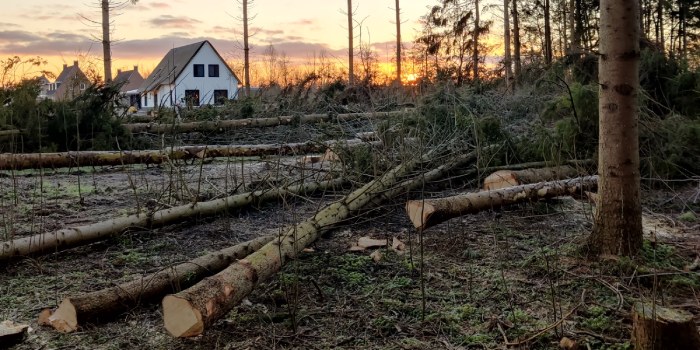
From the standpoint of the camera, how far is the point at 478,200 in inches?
176

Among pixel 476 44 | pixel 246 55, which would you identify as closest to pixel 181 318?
pixel 246 55

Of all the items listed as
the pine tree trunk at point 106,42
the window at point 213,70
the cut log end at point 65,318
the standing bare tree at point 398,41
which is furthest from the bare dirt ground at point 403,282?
the window at point 213,70

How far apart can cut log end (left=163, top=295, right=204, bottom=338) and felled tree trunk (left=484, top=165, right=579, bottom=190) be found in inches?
148

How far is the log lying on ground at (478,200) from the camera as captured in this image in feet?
13.2

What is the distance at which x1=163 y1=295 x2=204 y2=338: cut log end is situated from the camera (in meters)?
2.53

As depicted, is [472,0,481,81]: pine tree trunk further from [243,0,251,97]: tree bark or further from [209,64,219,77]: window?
[209,64,219,77]: window

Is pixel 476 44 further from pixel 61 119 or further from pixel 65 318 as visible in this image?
pixel 65 318

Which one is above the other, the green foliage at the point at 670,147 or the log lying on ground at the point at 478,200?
the green foliage at the point at 670,147

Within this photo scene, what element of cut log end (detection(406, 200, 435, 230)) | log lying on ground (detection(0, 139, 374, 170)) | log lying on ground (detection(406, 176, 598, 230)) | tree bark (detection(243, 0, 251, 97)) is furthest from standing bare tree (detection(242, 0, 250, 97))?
cut log end (detection(406, 200, 435, 230))

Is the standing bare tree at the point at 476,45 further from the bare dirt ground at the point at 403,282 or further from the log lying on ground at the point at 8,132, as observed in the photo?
the log lying on ground at the point at 8,132

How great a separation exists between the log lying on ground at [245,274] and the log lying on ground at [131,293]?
392 millimetres

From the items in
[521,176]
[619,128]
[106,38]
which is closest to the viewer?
[619,128]

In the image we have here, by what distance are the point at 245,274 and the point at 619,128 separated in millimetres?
2635

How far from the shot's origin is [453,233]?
15.4 ft
